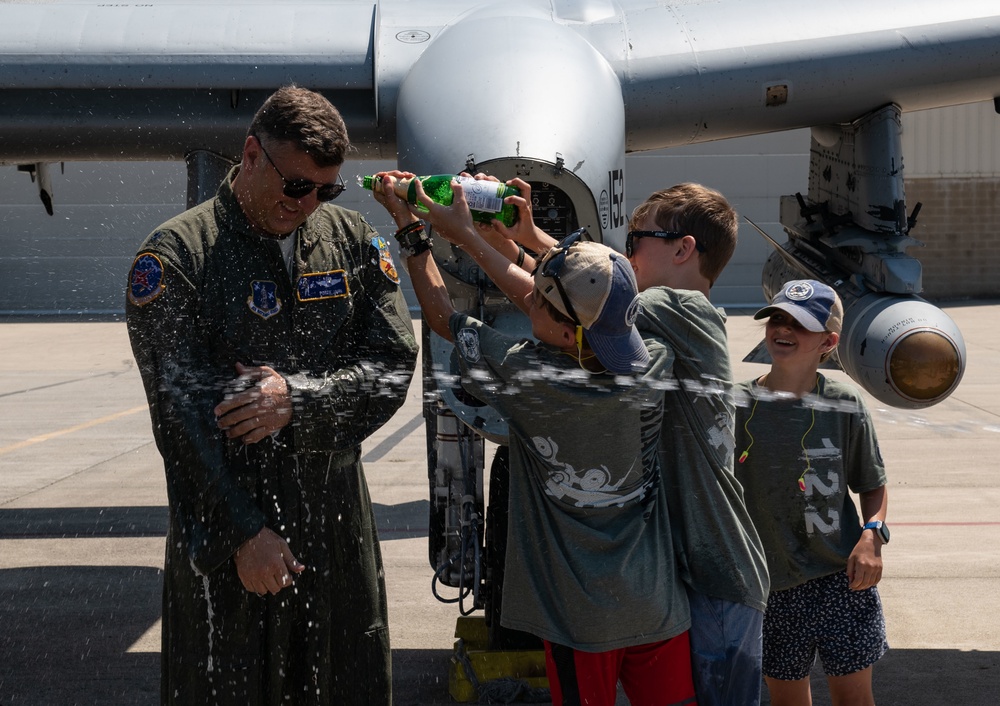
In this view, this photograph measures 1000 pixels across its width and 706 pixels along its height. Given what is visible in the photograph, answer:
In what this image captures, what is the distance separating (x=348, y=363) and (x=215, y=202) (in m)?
0.54

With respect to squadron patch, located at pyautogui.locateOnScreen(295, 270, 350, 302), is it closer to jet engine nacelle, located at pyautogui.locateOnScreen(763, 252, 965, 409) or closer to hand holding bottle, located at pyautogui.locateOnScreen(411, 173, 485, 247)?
hand holding bottle, located at pyautogui.locateOnScreen(411, 173, 485, 247)

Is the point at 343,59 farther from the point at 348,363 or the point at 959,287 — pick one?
the point at 959,287

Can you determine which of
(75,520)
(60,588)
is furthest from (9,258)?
(60,588)

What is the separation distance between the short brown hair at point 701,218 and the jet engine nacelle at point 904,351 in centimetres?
240

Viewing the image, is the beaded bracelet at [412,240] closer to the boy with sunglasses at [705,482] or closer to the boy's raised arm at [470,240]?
the boy's raised arm at [470,240]

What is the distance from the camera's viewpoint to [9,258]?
79.7ft

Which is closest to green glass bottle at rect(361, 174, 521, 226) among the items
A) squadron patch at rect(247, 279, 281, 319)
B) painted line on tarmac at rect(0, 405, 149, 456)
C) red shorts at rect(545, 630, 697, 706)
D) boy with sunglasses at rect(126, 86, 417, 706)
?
boy with sunglasses at rect(126, 86, 417, 706)

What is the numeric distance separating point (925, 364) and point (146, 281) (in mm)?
3749

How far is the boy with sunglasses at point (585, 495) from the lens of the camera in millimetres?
2658

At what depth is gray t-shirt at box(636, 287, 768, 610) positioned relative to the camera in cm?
284

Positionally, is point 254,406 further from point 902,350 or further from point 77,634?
point 902,350

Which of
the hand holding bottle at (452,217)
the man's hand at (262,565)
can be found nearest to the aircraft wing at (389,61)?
the hand holding bottle at (452,217)

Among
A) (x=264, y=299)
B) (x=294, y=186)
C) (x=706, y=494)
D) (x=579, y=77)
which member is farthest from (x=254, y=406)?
(x=579, y=77)

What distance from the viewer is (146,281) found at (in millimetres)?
2625
